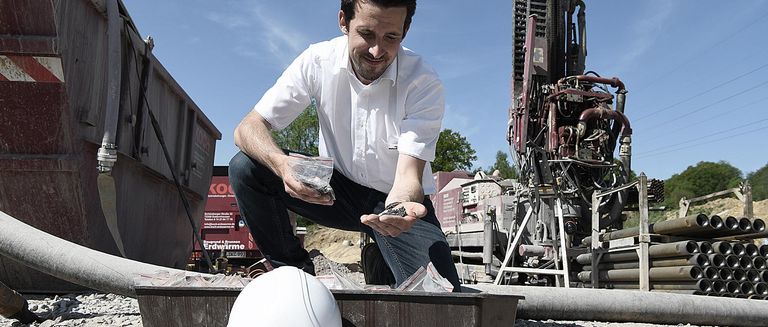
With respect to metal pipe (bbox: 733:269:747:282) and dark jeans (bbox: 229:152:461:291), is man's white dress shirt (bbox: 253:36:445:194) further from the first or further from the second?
metal pipe (bbox: 733:269:747:282)

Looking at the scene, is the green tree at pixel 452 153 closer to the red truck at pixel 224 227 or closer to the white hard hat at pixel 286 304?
the red truck at pixel 224 227

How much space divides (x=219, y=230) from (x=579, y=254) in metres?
6.59


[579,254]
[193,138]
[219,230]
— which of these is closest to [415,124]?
Result: [193,138]

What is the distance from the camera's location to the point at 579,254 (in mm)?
8680

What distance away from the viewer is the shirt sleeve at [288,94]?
2.67 metres

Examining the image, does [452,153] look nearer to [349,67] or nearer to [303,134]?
[303,134]

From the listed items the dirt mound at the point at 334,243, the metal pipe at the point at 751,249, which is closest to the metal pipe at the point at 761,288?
the metal pipe at the point at 751,249

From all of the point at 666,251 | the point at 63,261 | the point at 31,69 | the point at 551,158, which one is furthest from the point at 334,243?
the point at 63,261

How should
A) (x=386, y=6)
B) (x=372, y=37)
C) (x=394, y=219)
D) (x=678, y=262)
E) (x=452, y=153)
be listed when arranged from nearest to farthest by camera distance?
(x=394, y=219) → (x=386, y=6) → (x=372, y=37) → (x=678, y=262) → (x=452, y=153)

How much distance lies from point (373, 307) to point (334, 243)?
98.4ft

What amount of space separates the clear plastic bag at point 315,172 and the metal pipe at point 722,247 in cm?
553

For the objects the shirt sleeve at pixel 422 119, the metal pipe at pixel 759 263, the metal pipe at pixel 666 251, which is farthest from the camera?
the metal pipe at pixel 759 263

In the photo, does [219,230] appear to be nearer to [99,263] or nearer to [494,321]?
[99,263]

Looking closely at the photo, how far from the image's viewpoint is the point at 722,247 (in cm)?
660
